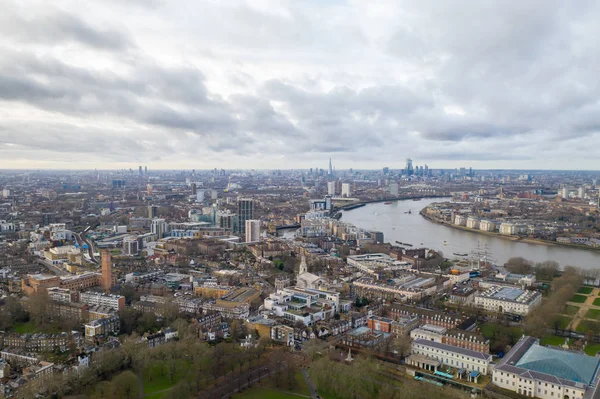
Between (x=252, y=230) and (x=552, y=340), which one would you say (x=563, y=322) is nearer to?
(x=552, y=340)

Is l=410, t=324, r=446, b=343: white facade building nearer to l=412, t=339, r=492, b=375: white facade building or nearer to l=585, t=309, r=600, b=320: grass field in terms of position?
l=412, t=339, r=492, b=375: white facade building

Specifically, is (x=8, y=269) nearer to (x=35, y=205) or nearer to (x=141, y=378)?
(x=141, y=378)

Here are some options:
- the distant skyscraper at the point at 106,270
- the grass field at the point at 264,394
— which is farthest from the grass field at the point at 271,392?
the distant skyscraper at the point at 106,270

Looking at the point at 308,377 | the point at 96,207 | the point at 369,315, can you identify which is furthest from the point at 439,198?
the point at 308,377

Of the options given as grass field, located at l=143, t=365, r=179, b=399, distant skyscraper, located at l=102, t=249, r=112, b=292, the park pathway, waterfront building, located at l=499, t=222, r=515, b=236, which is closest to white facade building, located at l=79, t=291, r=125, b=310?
distant skyscraper, located at l=102, t=249, r=112, b=292

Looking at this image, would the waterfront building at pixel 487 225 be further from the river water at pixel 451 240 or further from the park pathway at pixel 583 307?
the park pathway at pixel 583 307
